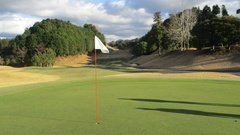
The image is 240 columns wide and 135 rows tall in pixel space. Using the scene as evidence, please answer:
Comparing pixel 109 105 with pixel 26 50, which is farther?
pixel 26 50

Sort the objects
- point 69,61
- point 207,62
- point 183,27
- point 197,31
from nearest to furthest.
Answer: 1. point 207,62
2. point 197,31
3. point 183,27
4. point 69,61

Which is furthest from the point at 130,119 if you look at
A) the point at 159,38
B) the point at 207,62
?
the point at 159,38

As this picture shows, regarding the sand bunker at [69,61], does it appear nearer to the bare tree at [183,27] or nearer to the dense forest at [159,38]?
the dense forest at [159,38]

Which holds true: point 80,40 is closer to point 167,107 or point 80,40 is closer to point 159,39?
point 159,39

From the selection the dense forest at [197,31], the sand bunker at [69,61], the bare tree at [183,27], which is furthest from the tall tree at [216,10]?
the sand bunker at [69,61]

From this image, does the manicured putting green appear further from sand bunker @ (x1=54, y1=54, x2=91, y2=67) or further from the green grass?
sand bunker @ (x1=54, y1=54, x2=91, y2=67)

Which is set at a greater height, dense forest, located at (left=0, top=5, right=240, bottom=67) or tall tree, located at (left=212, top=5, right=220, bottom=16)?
tall tree, located at (left=212, top=5, right=220, bottom=16)

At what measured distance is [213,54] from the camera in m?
45.2

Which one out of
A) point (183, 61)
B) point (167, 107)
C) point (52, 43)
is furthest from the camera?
point (52, 43)

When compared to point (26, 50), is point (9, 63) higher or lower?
lower

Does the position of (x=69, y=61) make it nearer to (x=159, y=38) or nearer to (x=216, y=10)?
(x=159, y=38)

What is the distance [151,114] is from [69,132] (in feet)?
9.31

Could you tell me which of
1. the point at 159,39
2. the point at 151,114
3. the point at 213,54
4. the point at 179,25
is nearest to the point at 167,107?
the point at 151,114

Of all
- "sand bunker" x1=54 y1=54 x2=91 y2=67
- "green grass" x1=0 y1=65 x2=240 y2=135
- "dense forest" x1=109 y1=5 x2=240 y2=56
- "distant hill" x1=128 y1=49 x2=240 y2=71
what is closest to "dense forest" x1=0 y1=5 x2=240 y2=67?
"dense forest" x1=109 y1=5 x2=240 y2=56
